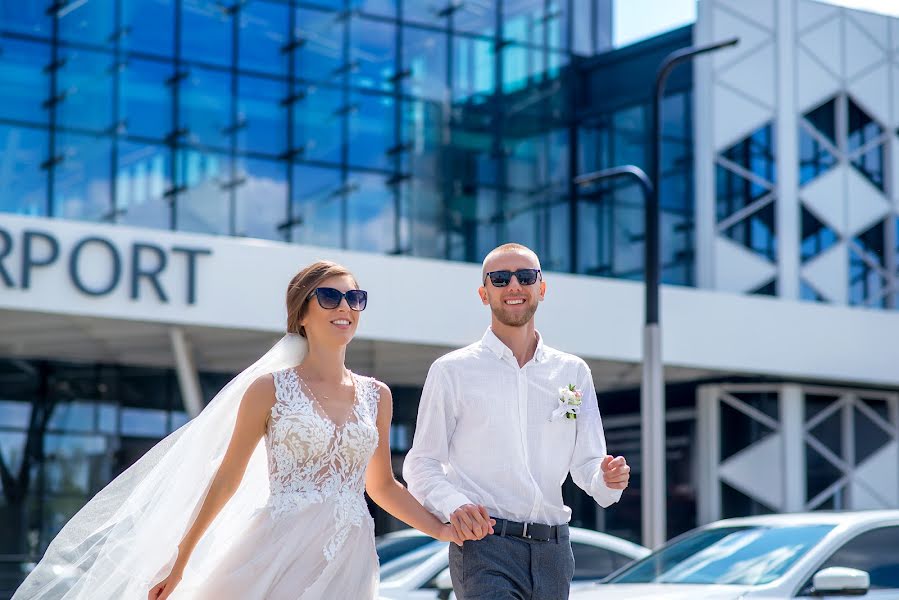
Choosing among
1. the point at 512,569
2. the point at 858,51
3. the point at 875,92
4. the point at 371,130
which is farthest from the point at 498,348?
the point at 875,92

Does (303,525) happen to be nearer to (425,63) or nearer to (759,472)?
(759,472)

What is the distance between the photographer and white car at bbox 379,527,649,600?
391 inches

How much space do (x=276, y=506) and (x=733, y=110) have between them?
25.2m

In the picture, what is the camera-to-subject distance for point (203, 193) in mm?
27016

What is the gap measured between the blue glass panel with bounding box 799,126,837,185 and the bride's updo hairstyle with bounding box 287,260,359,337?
2530cm

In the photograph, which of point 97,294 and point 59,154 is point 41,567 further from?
point 59,154

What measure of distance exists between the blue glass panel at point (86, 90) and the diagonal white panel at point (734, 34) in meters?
11.4

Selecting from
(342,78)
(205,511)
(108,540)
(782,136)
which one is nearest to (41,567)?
(108,540)

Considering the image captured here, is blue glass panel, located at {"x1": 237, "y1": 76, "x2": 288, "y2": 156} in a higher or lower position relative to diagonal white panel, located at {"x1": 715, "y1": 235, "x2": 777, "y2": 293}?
higher

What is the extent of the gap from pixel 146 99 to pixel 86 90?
3.56 ft

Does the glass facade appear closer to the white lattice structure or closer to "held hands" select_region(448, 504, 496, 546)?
the white lattice structure

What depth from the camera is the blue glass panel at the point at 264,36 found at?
27422 mm

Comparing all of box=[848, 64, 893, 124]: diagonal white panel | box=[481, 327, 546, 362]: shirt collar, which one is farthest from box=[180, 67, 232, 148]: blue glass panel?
box=[481, 327, 546, 362]: shirt collar

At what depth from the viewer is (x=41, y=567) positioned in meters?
5.27
